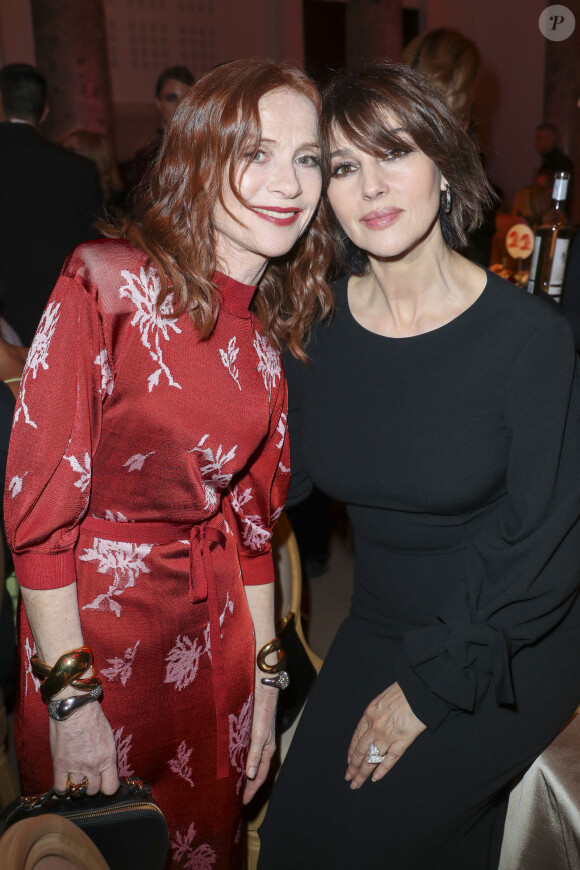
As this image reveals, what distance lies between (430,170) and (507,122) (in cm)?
1054

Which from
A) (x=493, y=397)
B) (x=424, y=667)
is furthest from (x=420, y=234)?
(x=424, y=667)

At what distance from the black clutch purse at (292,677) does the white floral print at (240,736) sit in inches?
13.0

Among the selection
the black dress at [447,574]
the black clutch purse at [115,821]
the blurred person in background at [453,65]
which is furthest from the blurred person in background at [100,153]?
the black clutch purse at [115,821]

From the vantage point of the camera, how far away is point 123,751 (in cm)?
123

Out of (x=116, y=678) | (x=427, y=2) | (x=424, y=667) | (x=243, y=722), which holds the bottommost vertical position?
(x=243, y=722)

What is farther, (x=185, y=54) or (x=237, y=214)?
(x=185, y=54)

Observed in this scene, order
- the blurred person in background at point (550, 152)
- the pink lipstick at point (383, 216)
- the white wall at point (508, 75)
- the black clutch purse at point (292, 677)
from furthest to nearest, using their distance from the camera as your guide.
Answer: the white wall at point (508, 75) < the blurred person in background at point (550, 152) < the black clutch purse at point (292, 677) < the pink lipstick at point (383, 216)

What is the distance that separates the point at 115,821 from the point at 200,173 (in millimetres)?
975

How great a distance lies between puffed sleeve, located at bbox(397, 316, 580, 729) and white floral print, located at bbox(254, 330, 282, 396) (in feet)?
1.43

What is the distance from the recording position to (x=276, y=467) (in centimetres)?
147

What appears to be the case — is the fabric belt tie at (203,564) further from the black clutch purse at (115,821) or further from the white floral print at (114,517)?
the black clutch purse at (115,821)

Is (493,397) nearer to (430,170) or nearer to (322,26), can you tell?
(430,170)

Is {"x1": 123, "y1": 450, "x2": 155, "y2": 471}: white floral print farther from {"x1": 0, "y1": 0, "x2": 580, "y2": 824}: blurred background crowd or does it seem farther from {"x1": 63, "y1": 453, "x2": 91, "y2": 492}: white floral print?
{"x1": 0, "y1": 0, "x2": 580, "y2": 824}: blurred background crowd

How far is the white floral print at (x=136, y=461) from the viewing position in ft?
3.81
